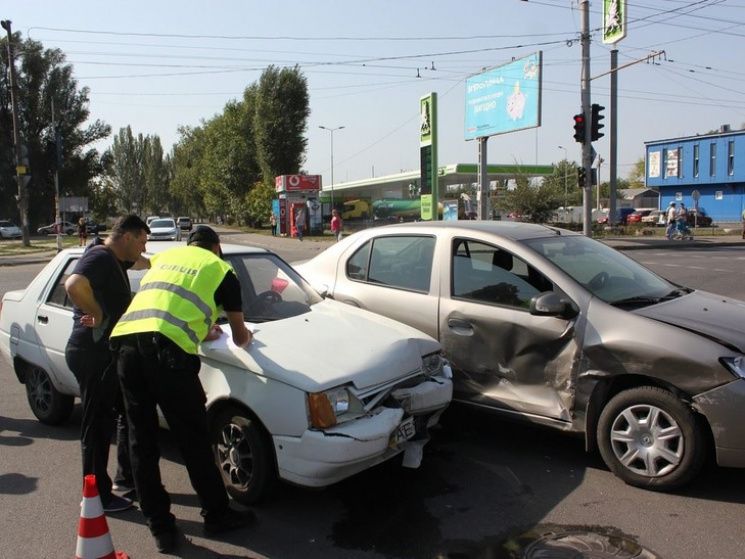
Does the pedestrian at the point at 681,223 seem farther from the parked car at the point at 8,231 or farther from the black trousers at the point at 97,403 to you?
the parked car at the point at 8,231

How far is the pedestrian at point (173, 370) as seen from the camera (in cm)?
325

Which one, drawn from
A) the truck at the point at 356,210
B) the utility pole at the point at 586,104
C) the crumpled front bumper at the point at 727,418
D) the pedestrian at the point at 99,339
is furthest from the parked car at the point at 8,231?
the crumpled front bumper at the point at 727,418

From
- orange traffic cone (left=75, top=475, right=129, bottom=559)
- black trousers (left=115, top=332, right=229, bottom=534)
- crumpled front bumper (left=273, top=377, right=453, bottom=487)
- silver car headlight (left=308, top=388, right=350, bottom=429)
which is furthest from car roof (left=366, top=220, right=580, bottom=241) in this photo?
orange traffic cone (left=75, top=475, right=129, bottom=559)

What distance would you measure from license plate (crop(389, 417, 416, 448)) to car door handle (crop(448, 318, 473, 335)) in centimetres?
112

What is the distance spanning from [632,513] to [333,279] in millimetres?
3246

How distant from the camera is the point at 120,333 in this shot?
332 cm

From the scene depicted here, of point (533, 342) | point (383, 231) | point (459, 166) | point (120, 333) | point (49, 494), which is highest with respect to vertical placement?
point (459, 166)

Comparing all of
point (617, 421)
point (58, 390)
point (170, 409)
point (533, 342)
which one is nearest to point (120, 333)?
point (170, 409)

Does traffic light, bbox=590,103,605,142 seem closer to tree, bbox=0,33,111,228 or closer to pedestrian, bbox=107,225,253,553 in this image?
pedestrian, bbox=107,225,253,553

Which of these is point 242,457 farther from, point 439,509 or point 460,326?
point 460,326

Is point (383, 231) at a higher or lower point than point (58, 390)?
higher

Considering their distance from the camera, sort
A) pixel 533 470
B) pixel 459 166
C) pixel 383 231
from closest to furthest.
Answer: pixel 533 470
pixel 383 231
pixel 459 166

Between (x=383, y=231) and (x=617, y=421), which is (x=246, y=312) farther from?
(x=617, y=421)

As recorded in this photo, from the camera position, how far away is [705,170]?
164 feet
